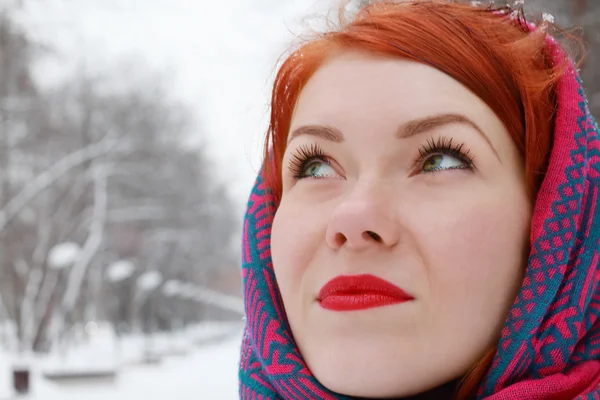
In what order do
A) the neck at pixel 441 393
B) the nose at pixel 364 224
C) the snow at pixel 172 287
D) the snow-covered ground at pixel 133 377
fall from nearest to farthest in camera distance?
the nose at pixel 364 224, the neck at pixel 441 393, the snow-covered ground at pixel 133 377, the snow at pixel 172 287

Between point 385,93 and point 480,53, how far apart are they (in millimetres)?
178

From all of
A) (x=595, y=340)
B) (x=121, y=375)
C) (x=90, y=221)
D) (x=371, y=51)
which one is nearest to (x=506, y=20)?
(x=371, y=51)

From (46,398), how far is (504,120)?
7.96 m

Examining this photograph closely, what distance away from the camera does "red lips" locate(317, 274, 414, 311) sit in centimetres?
79

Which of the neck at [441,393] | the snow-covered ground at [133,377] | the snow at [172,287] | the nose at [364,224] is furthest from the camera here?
the snow at [172,287]

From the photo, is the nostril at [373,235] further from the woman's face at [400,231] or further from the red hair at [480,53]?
the red hair at [480,53]

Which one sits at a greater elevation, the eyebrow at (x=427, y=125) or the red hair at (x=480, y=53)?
the red hair at (x=480, y=53)

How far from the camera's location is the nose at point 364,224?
777 millimetres

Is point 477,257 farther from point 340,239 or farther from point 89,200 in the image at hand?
point 89,200

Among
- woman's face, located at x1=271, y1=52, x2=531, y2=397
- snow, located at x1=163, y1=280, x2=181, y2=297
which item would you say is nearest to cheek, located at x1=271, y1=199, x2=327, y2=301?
woman's face, located at x1=271, y1=52, x2=531, y2=397

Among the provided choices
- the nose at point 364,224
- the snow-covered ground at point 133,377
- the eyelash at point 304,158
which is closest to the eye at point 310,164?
the eyelash at point 304,158

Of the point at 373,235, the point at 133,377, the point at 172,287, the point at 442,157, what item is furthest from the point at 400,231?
the point at 172,287

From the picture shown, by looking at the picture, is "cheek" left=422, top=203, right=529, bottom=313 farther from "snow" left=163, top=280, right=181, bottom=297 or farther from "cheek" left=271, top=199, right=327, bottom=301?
"snow" left=163, top=280, right=181, bottom=297

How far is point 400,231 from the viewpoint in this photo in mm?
795
